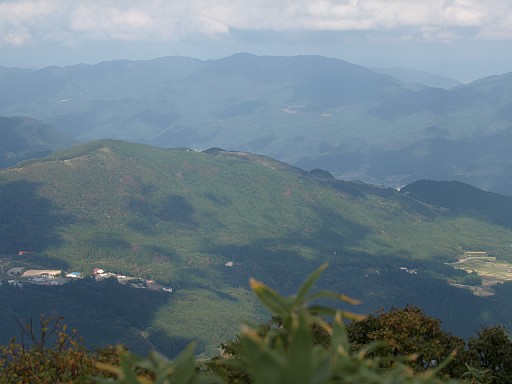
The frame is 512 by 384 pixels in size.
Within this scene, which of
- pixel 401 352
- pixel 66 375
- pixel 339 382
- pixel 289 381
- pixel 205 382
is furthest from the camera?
pixel 401 352

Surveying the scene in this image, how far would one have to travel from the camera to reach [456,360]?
55469mm

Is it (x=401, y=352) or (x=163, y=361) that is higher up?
(x=163, y=361)

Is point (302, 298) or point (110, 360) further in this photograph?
point (110, 360)

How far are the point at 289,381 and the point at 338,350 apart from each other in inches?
89.4

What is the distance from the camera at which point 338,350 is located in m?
10.7

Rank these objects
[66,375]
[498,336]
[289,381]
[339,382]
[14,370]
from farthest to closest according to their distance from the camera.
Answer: [498,336], [14,370], [66,375], [339,382], [289,381]

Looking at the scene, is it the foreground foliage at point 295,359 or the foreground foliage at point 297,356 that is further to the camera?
the foreground foliage at point 297,356

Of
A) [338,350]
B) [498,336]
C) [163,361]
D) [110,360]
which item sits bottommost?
[498,336]

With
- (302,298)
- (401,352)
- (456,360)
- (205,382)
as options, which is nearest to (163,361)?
(205,382)

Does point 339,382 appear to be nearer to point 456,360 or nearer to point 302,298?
point 302,298

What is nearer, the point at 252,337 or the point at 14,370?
the point at 252,337

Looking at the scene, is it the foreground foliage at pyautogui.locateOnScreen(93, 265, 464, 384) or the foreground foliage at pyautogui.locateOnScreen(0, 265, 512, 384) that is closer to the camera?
the foreground foliage at pyautogui.locateOnScreen(93, 265, 464, 384)

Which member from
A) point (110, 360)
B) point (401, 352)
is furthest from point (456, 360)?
point (110, 360)

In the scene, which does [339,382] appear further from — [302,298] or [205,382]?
[205,382]
